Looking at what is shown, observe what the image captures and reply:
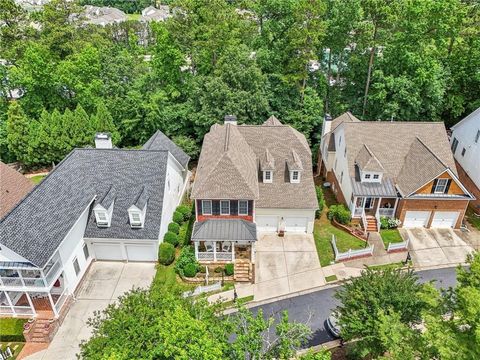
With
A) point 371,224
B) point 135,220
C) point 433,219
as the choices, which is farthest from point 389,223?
point 135,220

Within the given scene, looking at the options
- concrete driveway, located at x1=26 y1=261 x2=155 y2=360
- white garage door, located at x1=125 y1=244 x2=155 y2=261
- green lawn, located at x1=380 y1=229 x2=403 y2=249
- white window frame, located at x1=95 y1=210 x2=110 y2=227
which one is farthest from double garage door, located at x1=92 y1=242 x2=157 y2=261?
green lawn, located at x1=380 y1=229 x2=403 y2=249

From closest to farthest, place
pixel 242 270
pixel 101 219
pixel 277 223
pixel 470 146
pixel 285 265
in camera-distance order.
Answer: pixel 101 219 < pixel 242 270 < pixel 285 265 < pixel 277 223 < pixel 470 146

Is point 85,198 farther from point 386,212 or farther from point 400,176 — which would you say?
point 400,176

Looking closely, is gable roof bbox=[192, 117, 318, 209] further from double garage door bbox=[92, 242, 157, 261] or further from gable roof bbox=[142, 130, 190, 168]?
double garage door bbox=[92, 242, 157, 261]

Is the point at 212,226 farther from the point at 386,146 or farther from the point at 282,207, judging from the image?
the point at 386,146

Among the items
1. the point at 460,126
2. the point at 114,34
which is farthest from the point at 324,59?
the point at 114,34
